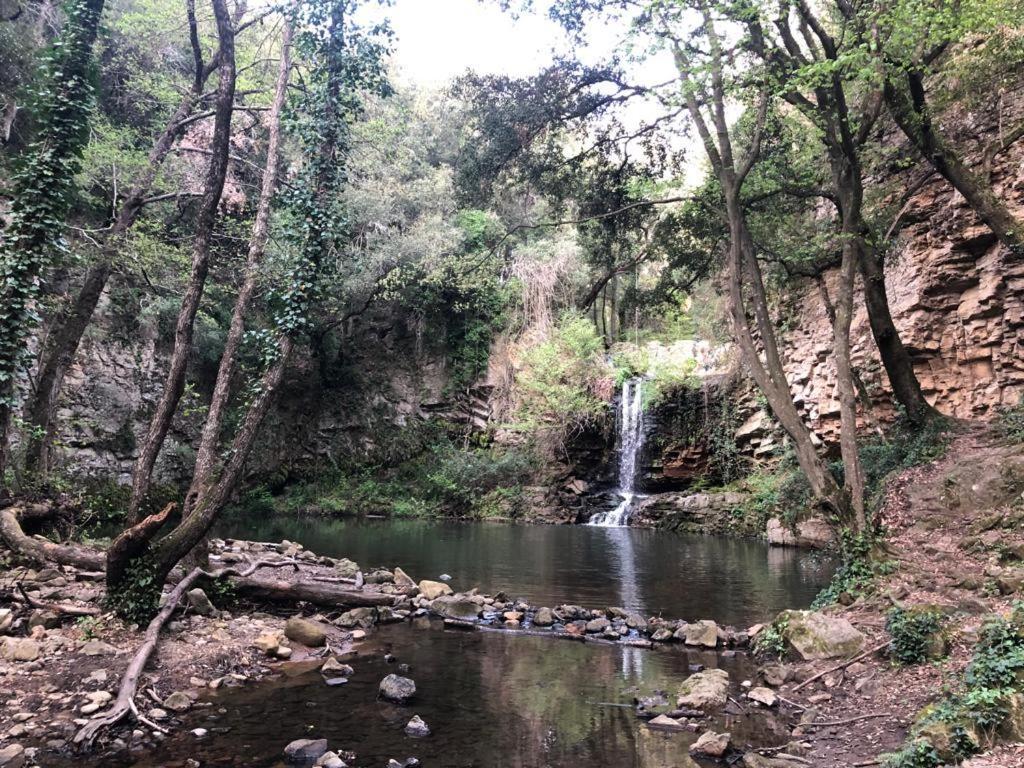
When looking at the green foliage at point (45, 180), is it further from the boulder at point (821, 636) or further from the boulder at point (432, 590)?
the boulder at point (821, 636)

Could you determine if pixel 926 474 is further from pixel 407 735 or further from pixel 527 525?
pixel 527 525

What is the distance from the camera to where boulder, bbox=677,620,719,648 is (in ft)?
25.7

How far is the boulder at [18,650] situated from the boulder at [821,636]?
7539mm

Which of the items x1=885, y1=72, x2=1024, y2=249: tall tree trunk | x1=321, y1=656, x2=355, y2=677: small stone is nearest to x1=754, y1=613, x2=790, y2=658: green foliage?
x1=321, y1=656, x2=355, y2=677: small stone

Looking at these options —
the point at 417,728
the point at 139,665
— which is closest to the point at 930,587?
the point at 417,728

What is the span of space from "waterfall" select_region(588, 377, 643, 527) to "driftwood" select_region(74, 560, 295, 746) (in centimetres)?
1715

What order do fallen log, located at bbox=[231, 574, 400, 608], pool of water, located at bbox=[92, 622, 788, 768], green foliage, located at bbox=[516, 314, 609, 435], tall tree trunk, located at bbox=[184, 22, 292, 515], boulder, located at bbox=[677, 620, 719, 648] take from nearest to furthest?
pool of water, located at bbox=[92, 622, 788, 768] < boulder, located at bbox=[677, 620, 719, 648] < tall tree trunk, located at bbox=[184, 22, 292, 515] < fallen log, located at bbox=[231, 574, 400, 608] < green foliage, located at bbox=[516, 314, 609, 435]

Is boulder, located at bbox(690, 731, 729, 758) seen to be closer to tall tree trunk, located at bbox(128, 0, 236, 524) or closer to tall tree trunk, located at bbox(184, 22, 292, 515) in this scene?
tall tree trunk, located at bbox(184, 22, 292, 515)

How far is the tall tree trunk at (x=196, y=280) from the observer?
7.47 metres

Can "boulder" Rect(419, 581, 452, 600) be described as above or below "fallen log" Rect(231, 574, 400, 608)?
below

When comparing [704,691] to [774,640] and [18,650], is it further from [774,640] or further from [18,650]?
[18,650]

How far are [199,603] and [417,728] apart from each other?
12.9 feet

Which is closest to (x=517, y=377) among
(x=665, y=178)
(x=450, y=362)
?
(x=450, y=362)

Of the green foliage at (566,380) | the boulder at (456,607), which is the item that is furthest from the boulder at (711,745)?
the green foliage at (566,380)
